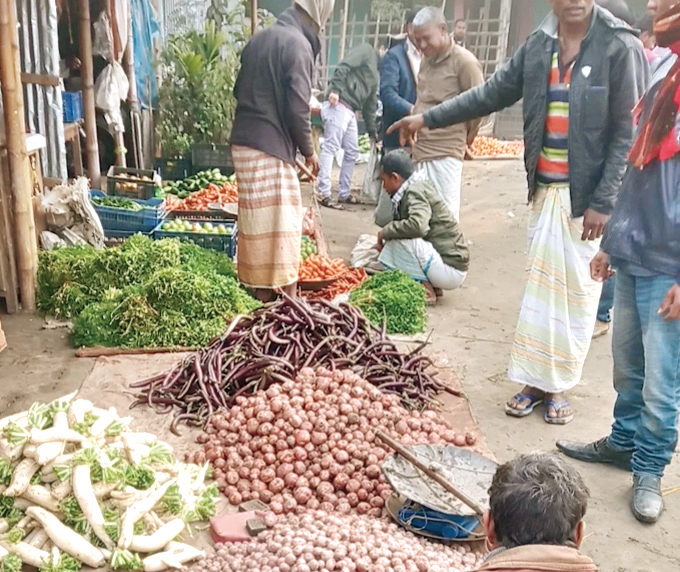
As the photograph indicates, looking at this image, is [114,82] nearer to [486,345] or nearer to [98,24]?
[98,24]

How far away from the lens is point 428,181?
22.0 ft

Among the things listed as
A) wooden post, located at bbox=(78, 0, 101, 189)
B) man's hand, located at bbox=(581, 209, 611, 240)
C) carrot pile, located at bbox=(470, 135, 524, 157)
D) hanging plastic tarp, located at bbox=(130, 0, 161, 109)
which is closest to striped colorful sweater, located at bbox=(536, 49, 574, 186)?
man's hand, located at bbox=(581, 209, 611, 240)

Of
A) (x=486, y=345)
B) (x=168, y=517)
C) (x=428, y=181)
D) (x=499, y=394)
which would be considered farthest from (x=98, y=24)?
(x=168, y=517)

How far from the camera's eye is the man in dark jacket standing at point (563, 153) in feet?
12.6

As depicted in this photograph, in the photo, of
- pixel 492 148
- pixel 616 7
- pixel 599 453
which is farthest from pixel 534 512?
pixel 492 148

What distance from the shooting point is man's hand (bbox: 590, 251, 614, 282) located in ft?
12.2

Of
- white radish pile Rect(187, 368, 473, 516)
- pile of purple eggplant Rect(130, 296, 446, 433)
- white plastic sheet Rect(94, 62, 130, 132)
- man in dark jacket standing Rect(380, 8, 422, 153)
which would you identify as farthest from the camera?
white plastic sheet Rect(94, 62, 130, 132)

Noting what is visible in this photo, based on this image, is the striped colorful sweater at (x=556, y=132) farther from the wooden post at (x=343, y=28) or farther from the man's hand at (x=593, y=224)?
the wooden post at (x=343, y=28)

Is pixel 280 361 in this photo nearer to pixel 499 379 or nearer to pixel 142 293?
pixel 142 293

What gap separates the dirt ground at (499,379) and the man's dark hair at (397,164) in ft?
4.10

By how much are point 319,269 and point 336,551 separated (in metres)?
4.11

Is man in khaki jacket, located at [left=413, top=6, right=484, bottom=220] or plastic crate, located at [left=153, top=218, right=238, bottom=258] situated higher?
man in khaki jacket, located at [left=413, top=6, right=484, bottom=220]

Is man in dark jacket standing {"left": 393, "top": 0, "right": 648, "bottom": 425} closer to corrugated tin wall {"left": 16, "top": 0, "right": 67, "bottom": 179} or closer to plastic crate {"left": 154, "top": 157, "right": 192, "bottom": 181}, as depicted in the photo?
corrugated tin wall {"left": 16, "top": 0, "right": 67, "bottom": 179}

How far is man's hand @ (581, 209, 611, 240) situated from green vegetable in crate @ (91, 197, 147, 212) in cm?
446
